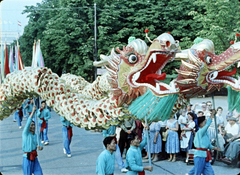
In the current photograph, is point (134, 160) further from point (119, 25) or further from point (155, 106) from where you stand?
point (119, 25)

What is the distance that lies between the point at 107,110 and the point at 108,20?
42.7 feet

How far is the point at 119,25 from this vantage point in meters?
17.5

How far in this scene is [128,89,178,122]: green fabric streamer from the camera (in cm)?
349

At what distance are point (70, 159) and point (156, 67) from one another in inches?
170

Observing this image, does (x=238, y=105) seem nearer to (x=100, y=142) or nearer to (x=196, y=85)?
(x=196, y=85)

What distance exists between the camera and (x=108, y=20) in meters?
16.5

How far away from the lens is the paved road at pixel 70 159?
6227 mm

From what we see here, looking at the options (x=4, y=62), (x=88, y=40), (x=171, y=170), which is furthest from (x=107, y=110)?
(x=88, y=40)

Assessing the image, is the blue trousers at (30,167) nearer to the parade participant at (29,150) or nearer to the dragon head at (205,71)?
the parade participant at (29,150)

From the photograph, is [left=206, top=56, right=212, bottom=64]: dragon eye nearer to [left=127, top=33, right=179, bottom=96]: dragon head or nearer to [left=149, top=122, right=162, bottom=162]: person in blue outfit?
[left=127, top=33, right=179, bottom=96]: dragon head

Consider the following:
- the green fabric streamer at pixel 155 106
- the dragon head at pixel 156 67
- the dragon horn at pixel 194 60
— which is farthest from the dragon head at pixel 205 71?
the green fabric streamer at pixel 155 106

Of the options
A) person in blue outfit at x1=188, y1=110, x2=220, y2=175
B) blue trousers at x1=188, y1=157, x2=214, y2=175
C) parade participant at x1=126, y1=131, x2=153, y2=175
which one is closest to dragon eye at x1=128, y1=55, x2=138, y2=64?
parade participant at x1=126, y1=131, x2=153, y2=175

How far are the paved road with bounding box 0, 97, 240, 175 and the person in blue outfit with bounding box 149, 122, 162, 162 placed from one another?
0.86 feet

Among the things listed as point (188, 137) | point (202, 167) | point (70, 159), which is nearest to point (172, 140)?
point (188, 137)
